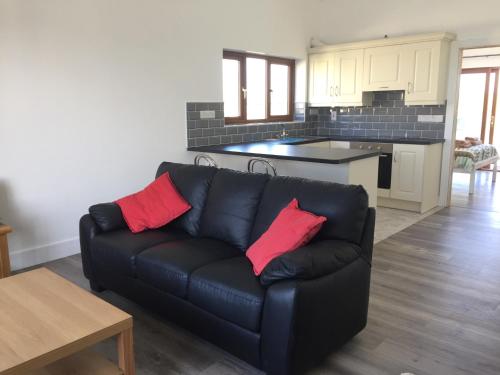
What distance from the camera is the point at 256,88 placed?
19.4 ft

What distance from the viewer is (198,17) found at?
472 cm

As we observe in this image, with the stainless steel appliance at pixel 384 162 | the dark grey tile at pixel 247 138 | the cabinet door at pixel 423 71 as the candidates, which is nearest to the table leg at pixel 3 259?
the dark grey tile at pixel 247 138

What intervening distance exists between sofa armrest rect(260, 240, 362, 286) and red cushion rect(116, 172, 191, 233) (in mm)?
1220

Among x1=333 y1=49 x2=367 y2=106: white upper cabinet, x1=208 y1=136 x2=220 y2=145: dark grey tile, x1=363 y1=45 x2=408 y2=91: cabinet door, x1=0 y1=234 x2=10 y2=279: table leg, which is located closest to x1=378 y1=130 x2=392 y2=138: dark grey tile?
x1=333 y1=49 x2=367 y2=106: white upper cabinet

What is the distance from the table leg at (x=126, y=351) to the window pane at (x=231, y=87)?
3833 mm

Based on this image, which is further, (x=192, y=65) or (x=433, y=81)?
(x=433, y=81)

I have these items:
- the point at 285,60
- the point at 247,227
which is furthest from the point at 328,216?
the point at 285,60

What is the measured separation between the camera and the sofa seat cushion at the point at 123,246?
2768 mm

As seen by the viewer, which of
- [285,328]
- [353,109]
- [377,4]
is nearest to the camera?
[285,328]

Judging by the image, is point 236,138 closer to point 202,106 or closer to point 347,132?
point 202,106

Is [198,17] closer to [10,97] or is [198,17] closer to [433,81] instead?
[10,97]

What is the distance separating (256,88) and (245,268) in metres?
3.93

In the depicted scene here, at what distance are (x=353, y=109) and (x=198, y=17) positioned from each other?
2.78 m

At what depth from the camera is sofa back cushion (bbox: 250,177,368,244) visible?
2.41m
